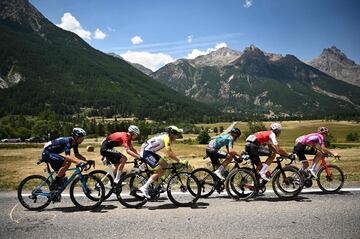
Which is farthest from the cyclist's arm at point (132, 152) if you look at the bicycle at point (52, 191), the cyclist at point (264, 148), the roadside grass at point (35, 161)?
the cyclist at point (264, 148)

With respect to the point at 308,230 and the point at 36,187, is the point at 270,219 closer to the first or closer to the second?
the point at 308,230

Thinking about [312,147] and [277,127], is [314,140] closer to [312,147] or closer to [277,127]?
[312,147]

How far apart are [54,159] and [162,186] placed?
377 centimetres

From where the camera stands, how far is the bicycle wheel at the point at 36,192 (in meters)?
9.73

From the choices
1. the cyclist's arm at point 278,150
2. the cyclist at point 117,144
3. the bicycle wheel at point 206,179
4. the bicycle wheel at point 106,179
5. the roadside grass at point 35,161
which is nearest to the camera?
the bicycle wheel at point 106,179

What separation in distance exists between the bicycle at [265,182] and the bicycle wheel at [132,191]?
3099 mm

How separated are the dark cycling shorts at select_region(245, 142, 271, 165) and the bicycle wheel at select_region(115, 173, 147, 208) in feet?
13.3

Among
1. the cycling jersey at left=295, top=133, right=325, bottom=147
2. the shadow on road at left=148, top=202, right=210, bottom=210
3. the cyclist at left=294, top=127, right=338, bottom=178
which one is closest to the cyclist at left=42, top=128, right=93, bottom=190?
the shadow on road at left=148, top=202, right=210, bottom=210

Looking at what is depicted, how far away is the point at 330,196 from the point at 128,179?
736 centimetres

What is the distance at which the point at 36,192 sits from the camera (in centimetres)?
977

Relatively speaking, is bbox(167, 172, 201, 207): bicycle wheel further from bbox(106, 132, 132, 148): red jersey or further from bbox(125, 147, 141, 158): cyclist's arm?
bbox(106, 132, 132, 148): red jersey

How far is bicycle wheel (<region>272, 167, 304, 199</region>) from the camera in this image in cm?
1073

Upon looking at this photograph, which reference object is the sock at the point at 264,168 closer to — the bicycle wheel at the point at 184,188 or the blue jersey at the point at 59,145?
the bicycle wheel at the point at 184,188

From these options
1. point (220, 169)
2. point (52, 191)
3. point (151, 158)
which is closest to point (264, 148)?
point (220, 169)
